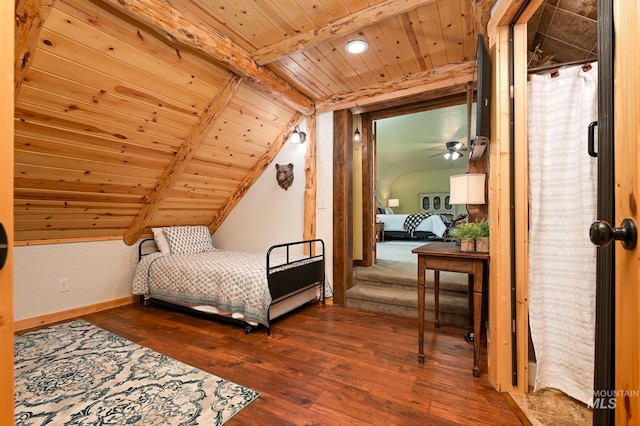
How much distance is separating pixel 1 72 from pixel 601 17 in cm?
141

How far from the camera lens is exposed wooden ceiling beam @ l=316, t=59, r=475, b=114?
103 inches

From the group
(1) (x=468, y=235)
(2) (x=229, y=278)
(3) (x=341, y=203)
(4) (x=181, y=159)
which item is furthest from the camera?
(3) (x=341, y=203)

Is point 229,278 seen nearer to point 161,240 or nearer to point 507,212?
point 161,240

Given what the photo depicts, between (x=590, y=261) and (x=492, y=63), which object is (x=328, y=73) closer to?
(x=492, y=63)

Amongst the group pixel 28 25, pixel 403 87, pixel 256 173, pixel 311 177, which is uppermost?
pixel 403 87

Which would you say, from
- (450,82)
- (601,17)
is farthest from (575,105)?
(450,82)

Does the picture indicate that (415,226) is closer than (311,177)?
No

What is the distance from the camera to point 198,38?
206 centimetres

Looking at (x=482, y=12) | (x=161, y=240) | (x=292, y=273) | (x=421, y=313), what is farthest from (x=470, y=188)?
(x=161, y=240)

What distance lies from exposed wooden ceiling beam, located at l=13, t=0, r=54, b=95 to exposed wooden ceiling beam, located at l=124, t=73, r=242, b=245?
1207mm

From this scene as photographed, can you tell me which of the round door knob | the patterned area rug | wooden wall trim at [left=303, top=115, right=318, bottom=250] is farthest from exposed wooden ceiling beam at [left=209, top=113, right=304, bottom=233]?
the round door knob

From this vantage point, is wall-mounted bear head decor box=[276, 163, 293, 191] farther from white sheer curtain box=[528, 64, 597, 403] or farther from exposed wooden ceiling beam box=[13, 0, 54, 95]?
white sheer curtain box=[528, 64, 597, 403]

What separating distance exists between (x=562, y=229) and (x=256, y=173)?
10.8 ft

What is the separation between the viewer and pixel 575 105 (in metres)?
1.56
